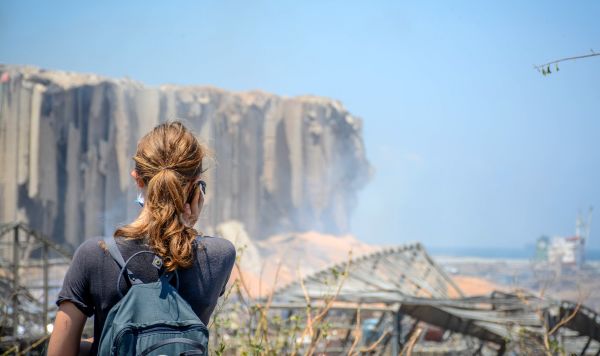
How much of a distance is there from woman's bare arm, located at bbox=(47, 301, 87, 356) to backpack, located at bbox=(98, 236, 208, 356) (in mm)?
85

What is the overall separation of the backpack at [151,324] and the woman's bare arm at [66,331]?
3.4 inches

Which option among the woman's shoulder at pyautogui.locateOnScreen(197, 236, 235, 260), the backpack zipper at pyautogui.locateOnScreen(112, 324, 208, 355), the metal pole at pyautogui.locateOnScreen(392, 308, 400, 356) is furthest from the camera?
the metal pole at pyautogui.locateOnScreen(392, 308, 400, 356)

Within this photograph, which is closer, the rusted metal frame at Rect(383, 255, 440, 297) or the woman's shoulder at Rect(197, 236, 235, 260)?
the woman's shoulder at Rect(197, 236, 235, 260)

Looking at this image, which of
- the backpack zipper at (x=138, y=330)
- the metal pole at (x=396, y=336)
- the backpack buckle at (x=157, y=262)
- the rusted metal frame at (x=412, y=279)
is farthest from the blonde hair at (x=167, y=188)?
the rusted metal frame at (x=412, y=279)

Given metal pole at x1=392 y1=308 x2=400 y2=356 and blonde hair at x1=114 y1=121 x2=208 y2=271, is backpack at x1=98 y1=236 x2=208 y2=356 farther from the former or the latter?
metal pole at x1=392 y1=308 x2=400 y2=356

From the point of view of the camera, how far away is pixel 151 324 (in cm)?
192

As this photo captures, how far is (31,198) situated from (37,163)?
62.9 inches

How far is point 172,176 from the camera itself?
2.12 meters

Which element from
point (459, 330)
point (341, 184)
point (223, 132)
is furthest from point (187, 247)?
point (341, 184)

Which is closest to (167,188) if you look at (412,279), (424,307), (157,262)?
(157,262)

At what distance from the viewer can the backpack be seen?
1.91m

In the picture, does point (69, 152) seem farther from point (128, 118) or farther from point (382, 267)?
point (382, 267)

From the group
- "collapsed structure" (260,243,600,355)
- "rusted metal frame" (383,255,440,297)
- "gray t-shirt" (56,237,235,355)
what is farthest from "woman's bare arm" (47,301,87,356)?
"rusted metal frame" (383,255,440,297)

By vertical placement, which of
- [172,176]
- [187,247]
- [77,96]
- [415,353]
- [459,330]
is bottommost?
[415,353]
